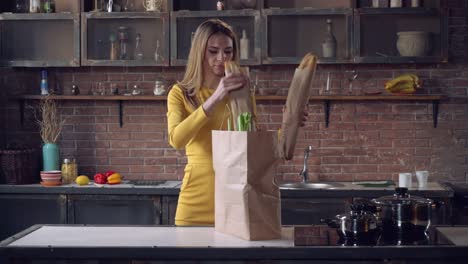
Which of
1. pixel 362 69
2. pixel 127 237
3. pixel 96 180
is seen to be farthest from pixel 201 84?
pixel 362 69

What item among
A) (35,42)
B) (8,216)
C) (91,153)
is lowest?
(8,216)

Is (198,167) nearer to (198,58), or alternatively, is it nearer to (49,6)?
(198,58)

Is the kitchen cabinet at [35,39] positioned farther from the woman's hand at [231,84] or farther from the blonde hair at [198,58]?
the woman's hand at [231,84]

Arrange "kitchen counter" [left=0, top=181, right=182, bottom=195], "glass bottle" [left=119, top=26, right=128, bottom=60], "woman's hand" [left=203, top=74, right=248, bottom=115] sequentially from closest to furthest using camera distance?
"woman's hand" [left=203, top=74, right=248, bottom=115]
"kitchen counter" [left=0, top=181, right=182, bottom=195]
"glass bottle" [left=119, top=26, right=128, bottom=60]

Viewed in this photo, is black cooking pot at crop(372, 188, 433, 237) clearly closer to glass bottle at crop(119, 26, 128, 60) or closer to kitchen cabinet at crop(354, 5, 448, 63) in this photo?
kitchen cabinet at crop(354, 5, 448, 63)

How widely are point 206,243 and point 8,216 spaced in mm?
2780

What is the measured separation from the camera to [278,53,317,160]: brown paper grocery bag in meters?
2.59

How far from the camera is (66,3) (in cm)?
549

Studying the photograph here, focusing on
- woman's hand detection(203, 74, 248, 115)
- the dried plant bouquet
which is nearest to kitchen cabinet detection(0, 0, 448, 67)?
the dried plant bouquet

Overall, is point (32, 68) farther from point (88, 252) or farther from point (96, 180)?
point (88, 252)

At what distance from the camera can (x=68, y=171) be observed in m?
5.21

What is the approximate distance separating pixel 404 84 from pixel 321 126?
645 millimetres

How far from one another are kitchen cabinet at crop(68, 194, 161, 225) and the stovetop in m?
2.25

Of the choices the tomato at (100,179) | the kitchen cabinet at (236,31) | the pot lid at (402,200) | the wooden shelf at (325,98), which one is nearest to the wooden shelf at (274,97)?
the wooden shelf at (325,98)
